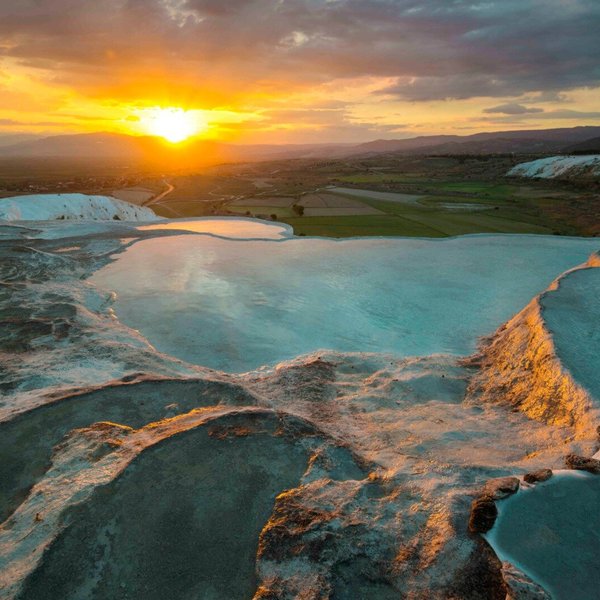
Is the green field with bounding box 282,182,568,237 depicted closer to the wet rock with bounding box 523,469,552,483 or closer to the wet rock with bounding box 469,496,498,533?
the wet rock with bounding box 523,469,552,483

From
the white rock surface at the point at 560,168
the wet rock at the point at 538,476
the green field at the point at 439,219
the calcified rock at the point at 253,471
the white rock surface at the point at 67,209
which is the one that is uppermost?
the white rock surface at the point at 560,168

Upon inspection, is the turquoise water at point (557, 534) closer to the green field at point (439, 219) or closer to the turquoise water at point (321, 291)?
the turquoise water at point (321, 291)

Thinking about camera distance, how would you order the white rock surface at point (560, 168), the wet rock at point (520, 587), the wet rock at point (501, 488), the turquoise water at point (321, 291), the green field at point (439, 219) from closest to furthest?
1. the wet rock at point (520, 587)
2. the wet rock at point (501, 488)
3. the turquoise water at point (321, 291)
4. the green field at point (439, 219)
5. the white rock surface at point (560, 168)

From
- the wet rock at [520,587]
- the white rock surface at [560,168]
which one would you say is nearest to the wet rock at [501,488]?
the wet rock at [520,587]

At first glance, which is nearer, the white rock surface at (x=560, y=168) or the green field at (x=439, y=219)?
the green field at (x=439, y=219)

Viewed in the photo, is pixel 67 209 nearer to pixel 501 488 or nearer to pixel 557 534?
pixel 501 488

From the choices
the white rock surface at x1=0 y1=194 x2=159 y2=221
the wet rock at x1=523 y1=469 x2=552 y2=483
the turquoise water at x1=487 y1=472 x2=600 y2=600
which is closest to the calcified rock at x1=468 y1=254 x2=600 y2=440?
the wet rock at x1=523 y1=469 x2=552 y2=483

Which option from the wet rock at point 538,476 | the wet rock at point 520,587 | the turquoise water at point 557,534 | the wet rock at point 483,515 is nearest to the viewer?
the wet rock at point 520,587
